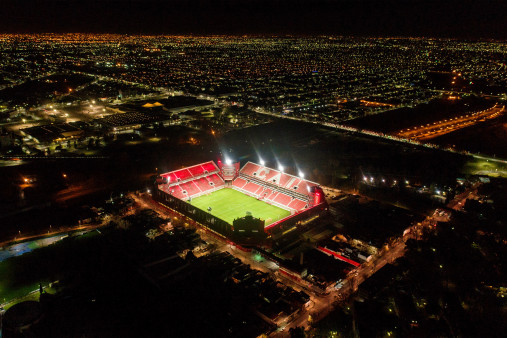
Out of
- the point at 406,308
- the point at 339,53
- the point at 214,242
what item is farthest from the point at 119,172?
the point at 339,53

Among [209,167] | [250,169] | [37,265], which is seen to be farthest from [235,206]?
[37,265]

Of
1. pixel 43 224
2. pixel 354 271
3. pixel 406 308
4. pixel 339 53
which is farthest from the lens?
pixel 339 53

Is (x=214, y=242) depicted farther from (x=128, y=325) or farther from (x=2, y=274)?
(x=2, y=274)

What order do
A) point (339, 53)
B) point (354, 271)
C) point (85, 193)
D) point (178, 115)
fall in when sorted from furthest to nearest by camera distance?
point (339, 53) < point (178, 115) < point (85, 193) < point (354, 271)

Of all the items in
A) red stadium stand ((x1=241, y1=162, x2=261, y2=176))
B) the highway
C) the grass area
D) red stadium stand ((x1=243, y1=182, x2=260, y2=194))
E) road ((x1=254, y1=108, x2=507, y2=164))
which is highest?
red stadium stand ((x1=241, y1=162, x2=261, y2=176))

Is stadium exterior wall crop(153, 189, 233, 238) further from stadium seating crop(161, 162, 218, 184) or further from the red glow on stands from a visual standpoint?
the red glow on stands

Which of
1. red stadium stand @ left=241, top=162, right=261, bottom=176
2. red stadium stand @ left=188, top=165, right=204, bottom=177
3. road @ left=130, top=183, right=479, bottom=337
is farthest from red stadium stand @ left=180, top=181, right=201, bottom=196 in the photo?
red stadium stand @ left=241, top=162, right=261, bottom=176

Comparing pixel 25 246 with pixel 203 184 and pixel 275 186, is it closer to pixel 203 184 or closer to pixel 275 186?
pixel 203 184
